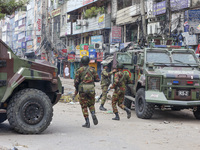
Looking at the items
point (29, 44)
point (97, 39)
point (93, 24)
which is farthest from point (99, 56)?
point (29, 44)

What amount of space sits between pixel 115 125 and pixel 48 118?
2.32 m

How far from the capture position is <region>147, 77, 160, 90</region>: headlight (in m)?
10.5

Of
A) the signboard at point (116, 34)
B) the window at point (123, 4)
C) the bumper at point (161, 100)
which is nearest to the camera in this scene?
the bumper at point (161, 100)

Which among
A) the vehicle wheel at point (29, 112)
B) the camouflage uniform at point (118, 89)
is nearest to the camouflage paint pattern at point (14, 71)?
the vehicle wheel at point (29, 112)

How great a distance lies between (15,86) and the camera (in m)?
7.23

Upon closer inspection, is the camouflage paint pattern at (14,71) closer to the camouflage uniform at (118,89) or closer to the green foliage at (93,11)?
the camouflage uniform at (118,89)

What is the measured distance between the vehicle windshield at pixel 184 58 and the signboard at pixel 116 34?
22620 mm

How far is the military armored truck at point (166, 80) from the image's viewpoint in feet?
34.0

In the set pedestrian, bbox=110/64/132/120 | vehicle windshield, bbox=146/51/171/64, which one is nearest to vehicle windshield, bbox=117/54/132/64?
vehicle windshield, bbox=146/51/171/64

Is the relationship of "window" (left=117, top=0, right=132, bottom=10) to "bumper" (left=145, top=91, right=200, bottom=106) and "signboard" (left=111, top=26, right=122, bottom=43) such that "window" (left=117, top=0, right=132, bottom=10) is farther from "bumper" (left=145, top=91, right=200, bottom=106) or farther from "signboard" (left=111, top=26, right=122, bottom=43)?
"bumper" (left=145, top=91, right=200, bottom=106)

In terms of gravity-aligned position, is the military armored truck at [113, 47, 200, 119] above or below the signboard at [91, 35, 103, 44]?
below

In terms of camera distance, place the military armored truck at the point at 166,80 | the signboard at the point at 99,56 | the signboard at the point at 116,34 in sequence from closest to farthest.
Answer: the military armored truck at the point at 166,80 → the signboard at the point at 116,34 → the signboard at the point at 99,56

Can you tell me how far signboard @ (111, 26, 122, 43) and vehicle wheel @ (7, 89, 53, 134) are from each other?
27.0m

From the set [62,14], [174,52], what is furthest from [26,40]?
[174,52]
